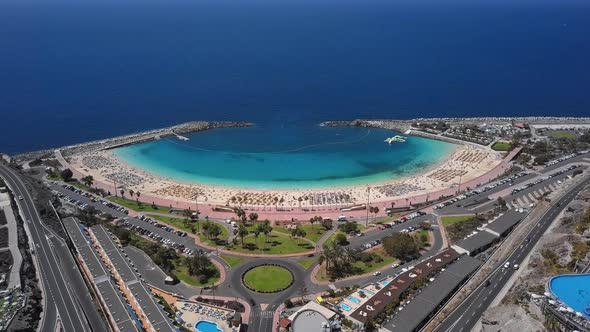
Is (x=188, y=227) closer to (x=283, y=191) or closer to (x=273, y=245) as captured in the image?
(x=273, y=245)

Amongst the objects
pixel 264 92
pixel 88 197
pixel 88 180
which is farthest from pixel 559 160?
pixel 264 92

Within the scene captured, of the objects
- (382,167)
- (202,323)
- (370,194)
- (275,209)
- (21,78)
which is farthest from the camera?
(21,78)

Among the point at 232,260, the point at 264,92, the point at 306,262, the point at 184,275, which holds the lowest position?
the point at 184,275

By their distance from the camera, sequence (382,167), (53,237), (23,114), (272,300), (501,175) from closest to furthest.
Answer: (272,300)
(53,237)
(501,175)
(382,167)
(23,114)

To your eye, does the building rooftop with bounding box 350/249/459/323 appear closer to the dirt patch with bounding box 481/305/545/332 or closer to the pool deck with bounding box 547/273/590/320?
the dirt patch with bounding box 481/305/545/332

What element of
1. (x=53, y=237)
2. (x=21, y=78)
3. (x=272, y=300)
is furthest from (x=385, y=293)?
(x=21, y=78)

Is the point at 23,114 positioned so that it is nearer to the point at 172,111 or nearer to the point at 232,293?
the point at 172,111

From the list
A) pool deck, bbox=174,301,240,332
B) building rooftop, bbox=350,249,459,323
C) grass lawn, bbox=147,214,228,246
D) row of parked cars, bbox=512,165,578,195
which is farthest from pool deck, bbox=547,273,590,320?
grass lawn, bbox=147,214,228,246
